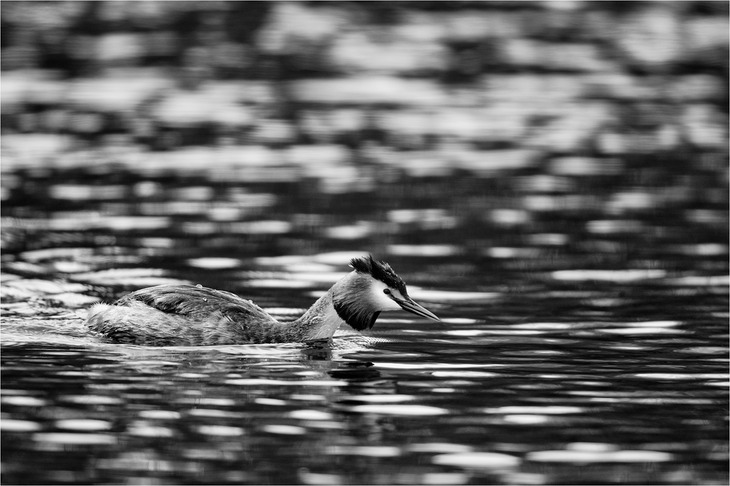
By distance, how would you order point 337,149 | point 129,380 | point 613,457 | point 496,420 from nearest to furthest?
1. point 613,457
2. point 496,420
3. point 129,380
4. point 337,149

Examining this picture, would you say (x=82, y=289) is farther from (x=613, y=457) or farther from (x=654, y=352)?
(x=613, y=457)

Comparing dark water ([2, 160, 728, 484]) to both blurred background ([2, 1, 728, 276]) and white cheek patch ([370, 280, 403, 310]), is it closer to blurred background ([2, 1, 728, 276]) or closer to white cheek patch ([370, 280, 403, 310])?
blurred background ([2, 1, 728, 276])

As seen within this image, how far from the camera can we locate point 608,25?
34.6 m

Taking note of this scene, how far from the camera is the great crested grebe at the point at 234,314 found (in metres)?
13.5

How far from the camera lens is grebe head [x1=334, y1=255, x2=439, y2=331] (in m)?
13.5

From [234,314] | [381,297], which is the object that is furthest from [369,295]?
[234,314]

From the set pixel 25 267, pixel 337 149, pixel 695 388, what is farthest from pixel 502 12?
pixel 695 388

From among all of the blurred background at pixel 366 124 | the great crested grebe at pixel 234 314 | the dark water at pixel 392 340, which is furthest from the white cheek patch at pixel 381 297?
the blurred background at pixel 366 124

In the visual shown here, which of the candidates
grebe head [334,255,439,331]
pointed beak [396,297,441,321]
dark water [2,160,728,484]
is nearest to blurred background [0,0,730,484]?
dark water [2,160,728,484]

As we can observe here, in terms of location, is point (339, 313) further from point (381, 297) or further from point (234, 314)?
point (234, 314)

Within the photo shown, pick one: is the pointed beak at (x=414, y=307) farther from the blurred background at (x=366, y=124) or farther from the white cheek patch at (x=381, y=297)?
the blurred background at (x=366, y=124)

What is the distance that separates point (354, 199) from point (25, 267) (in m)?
5.39

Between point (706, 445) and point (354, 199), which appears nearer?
point (706, 445)

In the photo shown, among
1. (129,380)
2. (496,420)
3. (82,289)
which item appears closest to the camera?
(496,420)
